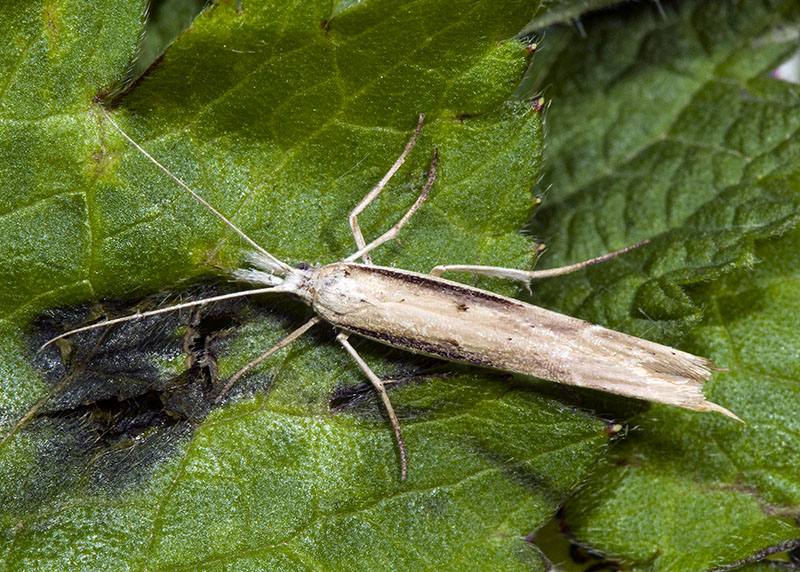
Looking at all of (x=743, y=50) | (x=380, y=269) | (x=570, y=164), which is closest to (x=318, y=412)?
(x=380, y=269)

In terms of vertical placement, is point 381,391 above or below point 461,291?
below

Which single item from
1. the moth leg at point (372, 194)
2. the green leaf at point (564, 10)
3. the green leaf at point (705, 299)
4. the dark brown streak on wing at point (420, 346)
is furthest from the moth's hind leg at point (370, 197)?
the green leaf at point (564, 10)

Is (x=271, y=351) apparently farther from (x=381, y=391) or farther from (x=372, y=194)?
(x=372, y=194)

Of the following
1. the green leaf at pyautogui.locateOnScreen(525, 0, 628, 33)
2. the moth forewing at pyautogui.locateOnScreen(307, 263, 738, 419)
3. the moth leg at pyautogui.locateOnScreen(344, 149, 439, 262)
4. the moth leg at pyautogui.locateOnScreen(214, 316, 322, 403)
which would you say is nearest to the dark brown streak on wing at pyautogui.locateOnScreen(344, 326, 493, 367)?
the moth forewing at pyautogui.locateOnScreen(307, 263, 738, 419)

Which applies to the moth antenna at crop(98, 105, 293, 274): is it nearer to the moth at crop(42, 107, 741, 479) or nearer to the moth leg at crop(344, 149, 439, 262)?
the moth at crop(42, 107, 741, 479)

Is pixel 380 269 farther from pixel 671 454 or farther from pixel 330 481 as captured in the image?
pixel 671 454

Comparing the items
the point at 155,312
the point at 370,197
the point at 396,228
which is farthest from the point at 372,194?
the point at 155,312

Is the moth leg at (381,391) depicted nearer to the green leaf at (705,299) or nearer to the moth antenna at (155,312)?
the moth antenna at (155,312)
